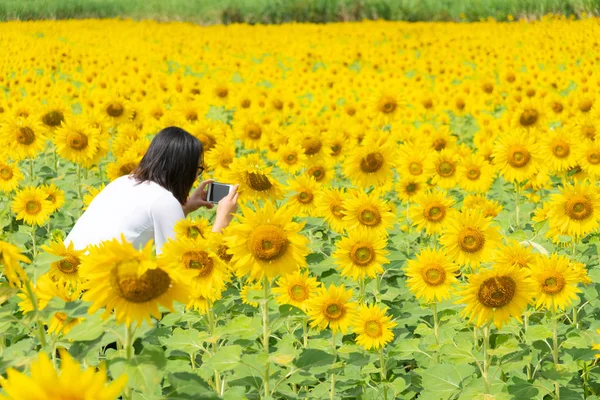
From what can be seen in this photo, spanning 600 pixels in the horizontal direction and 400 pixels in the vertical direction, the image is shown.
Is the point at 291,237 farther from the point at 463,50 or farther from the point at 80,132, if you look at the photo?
the point at 463,50

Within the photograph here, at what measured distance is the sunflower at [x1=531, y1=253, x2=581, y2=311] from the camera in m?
2.88

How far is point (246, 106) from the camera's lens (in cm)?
790

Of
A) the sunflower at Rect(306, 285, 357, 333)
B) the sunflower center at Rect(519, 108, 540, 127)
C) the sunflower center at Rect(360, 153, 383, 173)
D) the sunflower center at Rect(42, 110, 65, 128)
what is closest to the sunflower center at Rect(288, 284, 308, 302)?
the sunflower at Rect(306, 285, 357, 333)

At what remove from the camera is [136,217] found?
374 centimetres

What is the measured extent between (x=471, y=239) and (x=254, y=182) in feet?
3.74

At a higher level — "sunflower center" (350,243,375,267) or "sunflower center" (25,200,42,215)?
"sunflower center" (350,243,375,267)

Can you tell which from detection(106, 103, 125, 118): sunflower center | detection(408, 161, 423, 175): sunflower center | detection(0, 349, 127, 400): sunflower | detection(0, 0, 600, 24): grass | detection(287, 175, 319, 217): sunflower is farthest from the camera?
detection(0, 0, 600, 24): grass

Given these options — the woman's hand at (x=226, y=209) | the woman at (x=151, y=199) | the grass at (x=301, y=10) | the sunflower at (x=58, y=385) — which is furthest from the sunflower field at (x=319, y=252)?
the grass at (x=301, y=10)

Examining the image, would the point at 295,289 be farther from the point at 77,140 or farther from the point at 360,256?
the point at 77,140

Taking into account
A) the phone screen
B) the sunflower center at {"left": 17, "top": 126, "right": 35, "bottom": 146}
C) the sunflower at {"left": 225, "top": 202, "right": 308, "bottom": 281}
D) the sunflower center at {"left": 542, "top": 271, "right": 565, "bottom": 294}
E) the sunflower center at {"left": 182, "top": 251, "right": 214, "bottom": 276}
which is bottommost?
the sunflower center at {"left": 17, "top": 126, "right": 35, "bottom": 146}

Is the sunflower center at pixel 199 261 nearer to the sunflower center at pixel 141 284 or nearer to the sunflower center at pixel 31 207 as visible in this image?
the sunflower center at pixel 141 284

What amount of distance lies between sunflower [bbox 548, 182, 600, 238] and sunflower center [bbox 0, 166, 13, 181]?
150 inches

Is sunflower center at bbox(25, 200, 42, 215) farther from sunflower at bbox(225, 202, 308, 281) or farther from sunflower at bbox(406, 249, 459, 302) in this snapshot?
sunflower at bbox(225, 202, 308, 281)

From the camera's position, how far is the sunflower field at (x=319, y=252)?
71.6 inches
